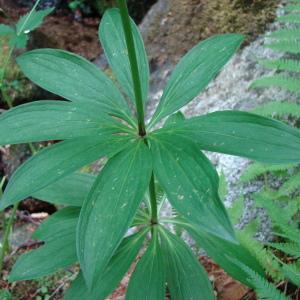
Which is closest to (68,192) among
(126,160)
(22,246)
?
(126,160)

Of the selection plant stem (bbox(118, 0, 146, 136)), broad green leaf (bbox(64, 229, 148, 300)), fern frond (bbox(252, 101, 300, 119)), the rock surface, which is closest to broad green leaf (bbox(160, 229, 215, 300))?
broad green leaf (bbox(64, 229, 148, 300))

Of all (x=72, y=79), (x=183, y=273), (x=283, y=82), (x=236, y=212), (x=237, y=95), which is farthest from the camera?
(x=237, y=95)

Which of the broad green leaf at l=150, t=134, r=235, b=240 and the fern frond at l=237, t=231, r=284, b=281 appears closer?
the broad green leaf at l=150, t=134, r=235, b=240

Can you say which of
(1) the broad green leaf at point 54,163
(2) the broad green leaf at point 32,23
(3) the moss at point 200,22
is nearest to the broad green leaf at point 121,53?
(1) the broad green leaf at point 54,163

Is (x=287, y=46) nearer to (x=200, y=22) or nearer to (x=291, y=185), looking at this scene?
(x=291, y=185)

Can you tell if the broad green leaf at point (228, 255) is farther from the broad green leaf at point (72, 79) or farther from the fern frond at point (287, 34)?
the fern frond at point (287, 34)

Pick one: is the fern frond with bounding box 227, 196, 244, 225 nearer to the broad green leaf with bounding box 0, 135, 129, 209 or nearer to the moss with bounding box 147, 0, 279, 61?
the broad green leaf with bounding box 0, 135, 129, 209
